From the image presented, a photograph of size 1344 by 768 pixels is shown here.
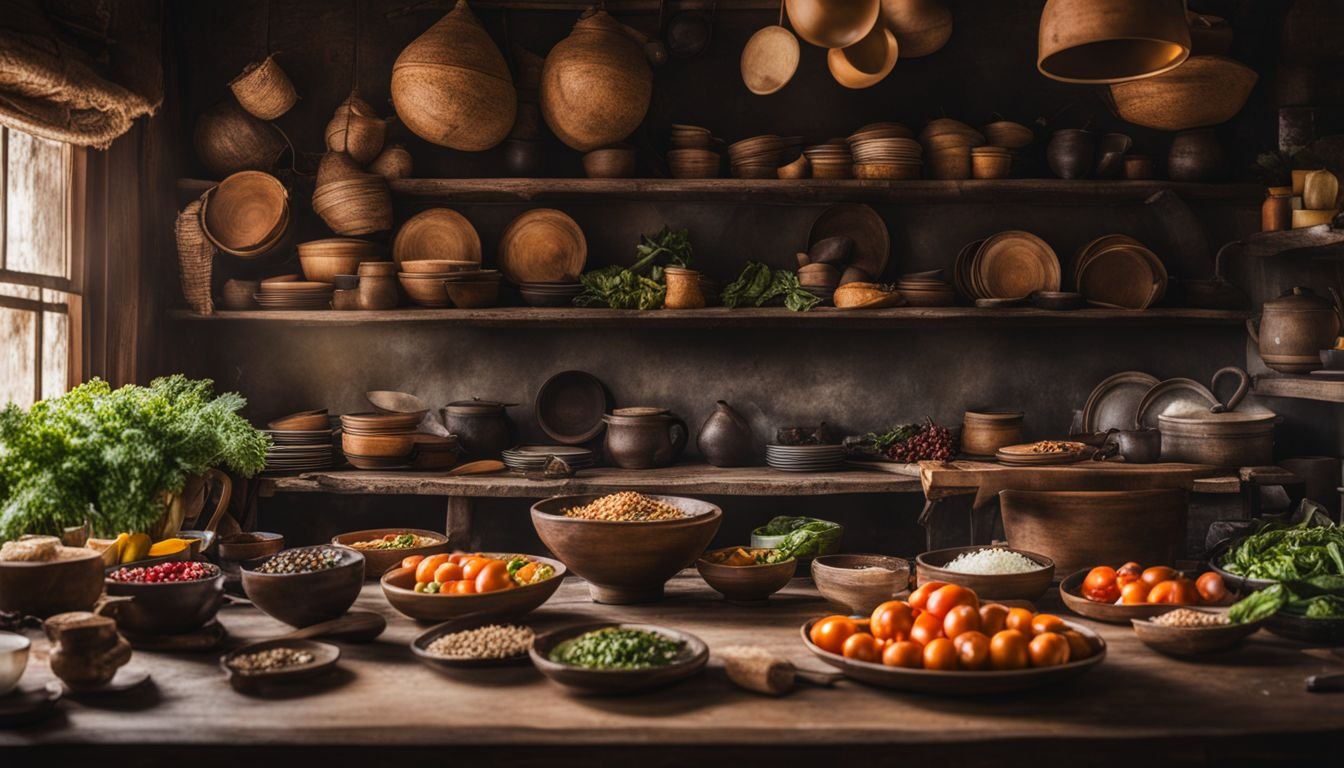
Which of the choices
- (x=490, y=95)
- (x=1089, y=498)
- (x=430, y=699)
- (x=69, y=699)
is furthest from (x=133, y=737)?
(x=490, y=95)

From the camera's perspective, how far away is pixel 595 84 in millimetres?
4914

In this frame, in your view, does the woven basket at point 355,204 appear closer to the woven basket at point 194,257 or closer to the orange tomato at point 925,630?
the woven basket at point 194,257

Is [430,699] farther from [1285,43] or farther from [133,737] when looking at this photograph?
[1285,43]

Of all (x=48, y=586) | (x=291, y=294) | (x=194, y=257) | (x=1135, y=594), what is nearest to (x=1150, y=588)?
(x=1135, y=594)

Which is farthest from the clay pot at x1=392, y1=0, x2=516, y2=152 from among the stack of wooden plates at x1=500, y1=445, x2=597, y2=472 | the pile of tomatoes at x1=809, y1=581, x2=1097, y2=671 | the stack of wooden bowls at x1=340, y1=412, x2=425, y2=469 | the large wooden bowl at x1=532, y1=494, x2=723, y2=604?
the pile of tomatoes at x1=809, y1=581, x2=1097, y2=671

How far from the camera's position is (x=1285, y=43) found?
495cm

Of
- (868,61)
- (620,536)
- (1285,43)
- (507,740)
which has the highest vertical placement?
(1285,43)

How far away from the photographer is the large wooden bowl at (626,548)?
263cm

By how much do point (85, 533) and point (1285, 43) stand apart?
17.7ft

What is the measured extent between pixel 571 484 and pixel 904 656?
2.75 m

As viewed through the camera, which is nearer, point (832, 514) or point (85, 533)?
point (85, 533)

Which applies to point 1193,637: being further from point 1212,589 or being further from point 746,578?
point 746,578

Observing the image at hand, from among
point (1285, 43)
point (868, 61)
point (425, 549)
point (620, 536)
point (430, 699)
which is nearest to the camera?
point (430, 699)

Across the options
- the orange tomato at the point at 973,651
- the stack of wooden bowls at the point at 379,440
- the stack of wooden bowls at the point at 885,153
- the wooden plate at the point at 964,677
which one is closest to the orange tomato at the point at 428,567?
the wooden plate at the point at 964,677
